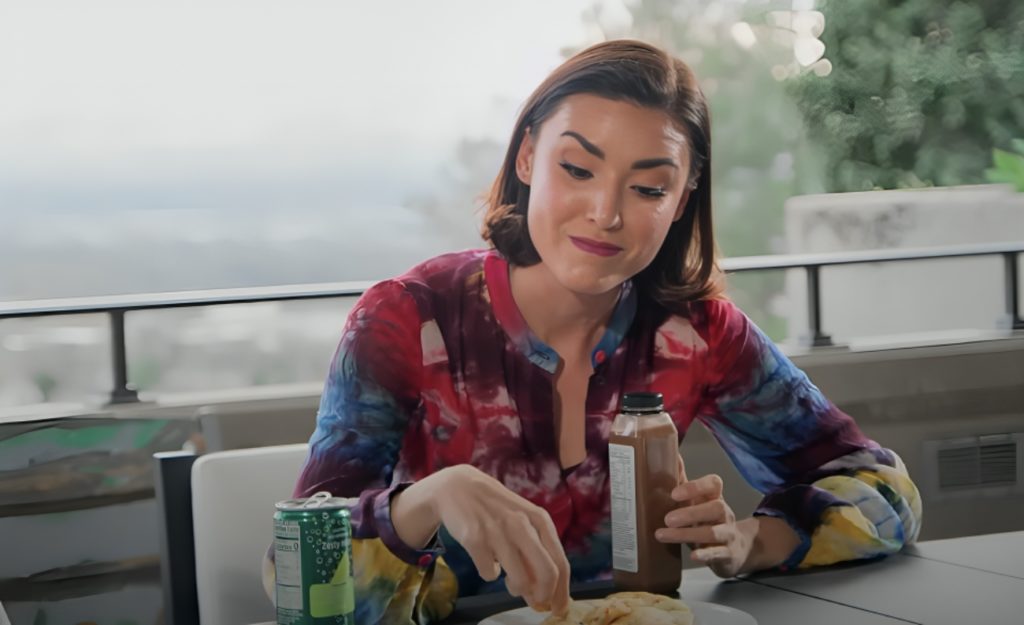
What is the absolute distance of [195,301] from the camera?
7.64ft

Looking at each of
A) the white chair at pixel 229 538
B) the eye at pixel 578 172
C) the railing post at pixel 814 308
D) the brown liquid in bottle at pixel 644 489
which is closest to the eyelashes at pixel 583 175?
the eye at pixel 578 172

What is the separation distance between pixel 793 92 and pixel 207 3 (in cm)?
396

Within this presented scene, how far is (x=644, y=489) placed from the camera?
1345 mm

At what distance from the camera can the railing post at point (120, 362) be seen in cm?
220

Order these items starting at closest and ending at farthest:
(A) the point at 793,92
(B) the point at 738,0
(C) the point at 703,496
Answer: (C) the point at 703,496 → (B) the point at 738,0 → (A) the point at 793,92

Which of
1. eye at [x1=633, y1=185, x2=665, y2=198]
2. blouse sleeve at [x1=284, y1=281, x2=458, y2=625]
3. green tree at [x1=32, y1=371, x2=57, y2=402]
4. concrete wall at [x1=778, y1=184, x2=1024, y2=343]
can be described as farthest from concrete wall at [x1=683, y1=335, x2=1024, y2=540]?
green tree at [x1=32, y1=371, x2=57, y2=402]

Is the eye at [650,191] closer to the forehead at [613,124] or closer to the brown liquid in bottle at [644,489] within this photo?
the forehead at [613,124]

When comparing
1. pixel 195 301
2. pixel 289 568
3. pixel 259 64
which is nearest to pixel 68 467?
pixel 195 301

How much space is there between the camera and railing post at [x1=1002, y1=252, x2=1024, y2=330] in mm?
2959

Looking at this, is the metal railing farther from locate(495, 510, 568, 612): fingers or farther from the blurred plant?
the blurred plant

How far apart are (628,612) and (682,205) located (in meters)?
0.78

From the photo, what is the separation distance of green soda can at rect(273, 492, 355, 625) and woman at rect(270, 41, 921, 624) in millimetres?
412

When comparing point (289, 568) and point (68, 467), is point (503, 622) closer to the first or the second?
point (289, 568)

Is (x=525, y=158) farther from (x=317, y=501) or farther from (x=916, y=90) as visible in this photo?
(x=916, y=90)
